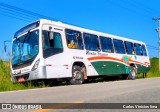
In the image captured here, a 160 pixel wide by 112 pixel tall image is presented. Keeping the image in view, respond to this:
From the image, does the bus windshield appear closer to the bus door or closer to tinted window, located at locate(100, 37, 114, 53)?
the bus door

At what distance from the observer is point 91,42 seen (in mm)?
17609

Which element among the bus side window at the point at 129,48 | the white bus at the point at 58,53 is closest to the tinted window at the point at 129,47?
the bus side window at the point at 129,48

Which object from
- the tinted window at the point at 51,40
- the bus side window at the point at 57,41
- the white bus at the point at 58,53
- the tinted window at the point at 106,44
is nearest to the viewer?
the white bus at the point at 58,53

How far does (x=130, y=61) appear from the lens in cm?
2233

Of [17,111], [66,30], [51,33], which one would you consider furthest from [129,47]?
[17,111]

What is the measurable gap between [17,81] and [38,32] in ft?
8.25

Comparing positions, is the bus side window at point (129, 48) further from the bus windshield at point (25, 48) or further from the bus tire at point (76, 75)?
the bus windshield at point (25, 48)

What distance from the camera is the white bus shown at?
1388 centimetres

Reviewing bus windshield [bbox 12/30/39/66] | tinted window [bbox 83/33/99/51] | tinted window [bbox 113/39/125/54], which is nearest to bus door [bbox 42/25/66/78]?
bus windshield [bbox 12/30/39/66]

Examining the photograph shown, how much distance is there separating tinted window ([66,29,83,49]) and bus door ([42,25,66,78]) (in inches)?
26.7

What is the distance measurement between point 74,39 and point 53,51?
6.98 ft

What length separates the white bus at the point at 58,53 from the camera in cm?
1388

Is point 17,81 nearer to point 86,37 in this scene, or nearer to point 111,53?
point 86,37

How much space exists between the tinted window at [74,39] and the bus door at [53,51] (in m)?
0.68
